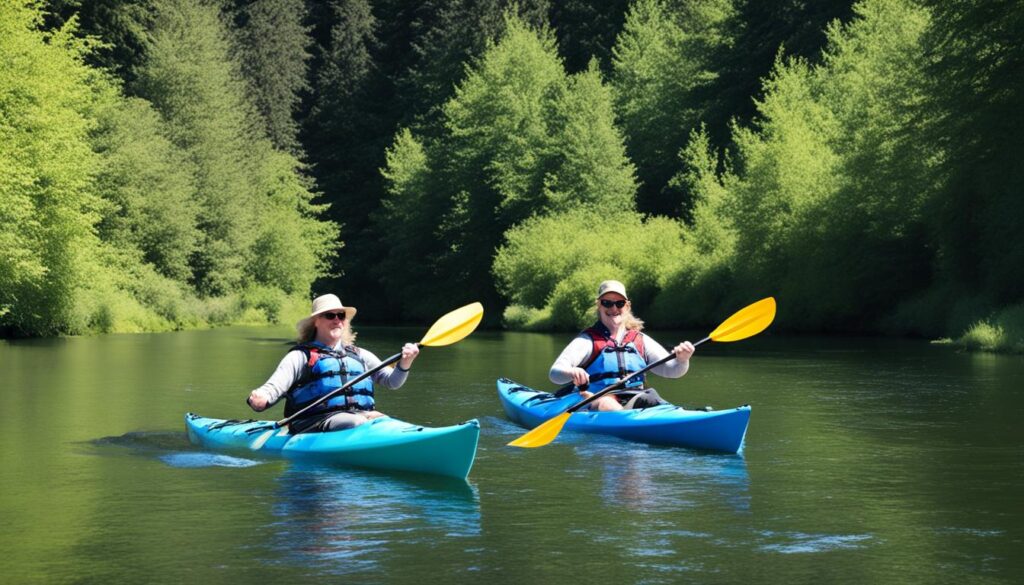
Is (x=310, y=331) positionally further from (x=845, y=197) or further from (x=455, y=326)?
(x=845, y=197)

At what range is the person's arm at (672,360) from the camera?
11.3 meters

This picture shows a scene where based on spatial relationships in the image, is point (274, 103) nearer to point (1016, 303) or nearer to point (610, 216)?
point (610, 216)

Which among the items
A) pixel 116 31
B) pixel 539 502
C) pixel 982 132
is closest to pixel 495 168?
pixel 116 31

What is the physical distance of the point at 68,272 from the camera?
30703mm

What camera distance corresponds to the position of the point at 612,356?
12.3 metres

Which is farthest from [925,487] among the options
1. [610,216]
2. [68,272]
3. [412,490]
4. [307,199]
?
[307,199]

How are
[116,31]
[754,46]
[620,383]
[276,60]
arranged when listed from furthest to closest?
[276,60] → [754,46] → [116,31] → [620,383]

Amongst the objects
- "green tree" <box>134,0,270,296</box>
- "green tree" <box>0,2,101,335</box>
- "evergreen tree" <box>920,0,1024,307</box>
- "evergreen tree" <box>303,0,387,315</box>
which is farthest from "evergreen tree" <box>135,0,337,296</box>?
"evergreen tree" <box>920,0,1024,307</box>

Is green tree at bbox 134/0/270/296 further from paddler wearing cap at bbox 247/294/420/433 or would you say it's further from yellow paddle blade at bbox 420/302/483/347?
paddler wearing cap at bbox 247/294/420/433

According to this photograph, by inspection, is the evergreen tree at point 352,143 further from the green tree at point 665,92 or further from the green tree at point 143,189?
the green tree at point 143,189

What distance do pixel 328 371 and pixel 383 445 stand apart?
2.87 ft

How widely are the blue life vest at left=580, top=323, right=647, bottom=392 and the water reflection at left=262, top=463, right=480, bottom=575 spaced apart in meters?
2.63

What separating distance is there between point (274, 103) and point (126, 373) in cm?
4922

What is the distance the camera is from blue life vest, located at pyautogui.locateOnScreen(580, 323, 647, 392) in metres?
12.3
